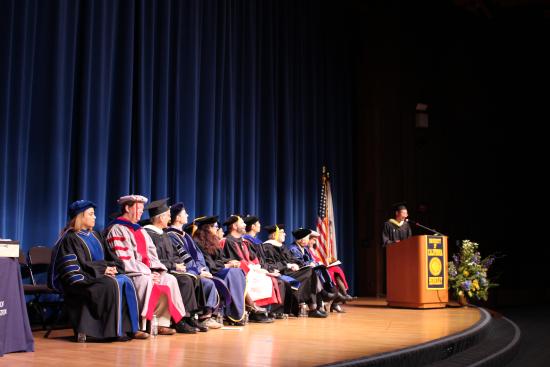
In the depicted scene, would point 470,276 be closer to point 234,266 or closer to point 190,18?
point 234,266

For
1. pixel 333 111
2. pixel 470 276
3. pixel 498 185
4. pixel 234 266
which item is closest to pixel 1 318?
pixel 234 266

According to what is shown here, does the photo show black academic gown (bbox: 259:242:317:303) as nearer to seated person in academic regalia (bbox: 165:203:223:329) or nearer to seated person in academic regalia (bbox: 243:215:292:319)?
seated person in academic regalia (bbox: 243:215:292:319)

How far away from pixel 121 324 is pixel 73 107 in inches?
109

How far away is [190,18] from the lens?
8.74 metres

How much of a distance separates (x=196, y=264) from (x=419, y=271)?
3137 mm

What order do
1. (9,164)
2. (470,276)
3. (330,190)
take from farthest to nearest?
(330,190), (470,276), (9,164)

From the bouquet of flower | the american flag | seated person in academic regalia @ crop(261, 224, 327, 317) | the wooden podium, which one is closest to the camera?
seated person in academic regalia @ crop(261, 224, 327, 317)

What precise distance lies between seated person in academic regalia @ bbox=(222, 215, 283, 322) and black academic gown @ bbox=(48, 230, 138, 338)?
1.94m

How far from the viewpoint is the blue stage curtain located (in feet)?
21.9

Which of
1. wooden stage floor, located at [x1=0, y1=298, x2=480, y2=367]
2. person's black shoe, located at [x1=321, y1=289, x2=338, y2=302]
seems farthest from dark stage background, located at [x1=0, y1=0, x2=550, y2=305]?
wooden stage floor, located at [x1=0, y1=298, x2=480, y2=367]

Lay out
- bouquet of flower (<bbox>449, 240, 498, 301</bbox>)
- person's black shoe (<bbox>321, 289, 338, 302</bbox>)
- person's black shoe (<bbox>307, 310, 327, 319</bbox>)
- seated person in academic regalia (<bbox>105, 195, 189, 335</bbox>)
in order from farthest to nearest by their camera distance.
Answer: bouquet of flower (<bbox>449, 240, 498, 301</bbox>)
person's black shoe (<bbox>321, 289, 338, 302</bbox>)
person's black shoe (<bbox>307, 310, 327, 319</bbox>)
seated person in academic regalia (<bbox>105, 195, 189, 335</bbox>)

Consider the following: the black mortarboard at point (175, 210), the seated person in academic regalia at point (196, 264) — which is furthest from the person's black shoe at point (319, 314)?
the black mortarboard at point (175, 210)

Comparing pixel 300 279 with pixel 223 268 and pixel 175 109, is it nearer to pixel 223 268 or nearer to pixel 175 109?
pixel 223 268

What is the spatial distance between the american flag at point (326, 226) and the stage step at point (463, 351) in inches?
130
